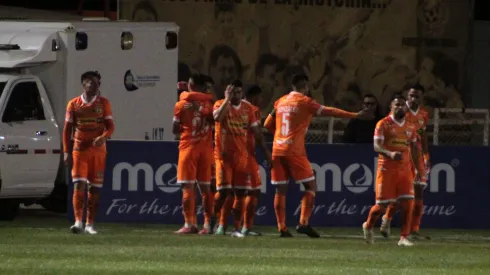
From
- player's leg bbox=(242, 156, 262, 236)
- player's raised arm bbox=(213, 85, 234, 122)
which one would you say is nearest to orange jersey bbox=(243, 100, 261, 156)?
player's leg bbox=(242, 156, 262, 236)

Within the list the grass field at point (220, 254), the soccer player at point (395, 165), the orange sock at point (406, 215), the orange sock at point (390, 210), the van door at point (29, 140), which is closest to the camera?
the grass field at point (220, 254)

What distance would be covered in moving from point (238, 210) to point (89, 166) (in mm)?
1996

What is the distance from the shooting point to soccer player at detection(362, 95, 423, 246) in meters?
21.2

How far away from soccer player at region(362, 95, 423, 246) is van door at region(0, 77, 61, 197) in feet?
18.8

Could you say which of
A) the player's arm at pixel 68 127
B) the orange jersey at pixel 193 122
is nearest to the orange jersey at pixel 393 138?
the orange jersey at pixel 193 122

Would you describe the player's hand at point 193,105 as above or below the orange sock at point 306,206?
above

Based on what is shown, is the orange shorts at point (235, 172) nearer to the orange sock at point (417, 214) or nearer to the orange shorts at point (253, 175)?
the orange shorts at point (253, 175)

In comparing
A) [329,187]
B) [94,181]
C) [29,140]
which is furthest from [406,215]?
[29,140]

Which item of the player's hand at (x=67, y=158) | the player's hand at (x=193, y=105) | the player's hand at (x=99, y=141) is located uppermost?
the player's hand at (x=193, y=105)

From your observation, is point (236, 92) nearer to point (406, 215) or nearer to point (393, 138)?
point (393, 138)

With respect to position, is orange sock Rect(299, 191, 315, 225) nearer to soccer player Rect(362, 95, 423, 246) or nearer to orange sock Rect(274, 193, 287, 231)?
orange sock Rect(274, 193, 287, 231)

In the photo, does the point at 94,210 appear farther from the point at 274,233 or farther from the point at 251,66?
the point at 251,66

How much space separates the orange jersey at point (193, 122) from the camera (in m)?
22.5

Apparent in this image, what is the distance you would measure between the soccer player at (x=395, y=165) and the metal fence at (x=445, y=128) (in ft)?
39.6
